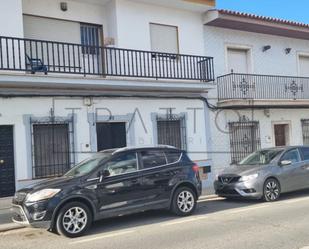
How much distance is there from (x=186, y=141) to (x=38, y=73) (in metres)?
5.99

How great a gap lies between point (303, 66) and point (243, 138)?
527 centimetres

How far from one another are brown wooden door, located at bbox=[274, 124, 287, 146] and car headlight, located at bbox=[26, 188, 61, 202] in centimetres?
1313

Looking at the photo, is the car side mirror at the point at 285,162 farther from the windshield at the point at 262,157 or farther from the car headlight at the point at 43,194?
the car headlight at the point at 43,194

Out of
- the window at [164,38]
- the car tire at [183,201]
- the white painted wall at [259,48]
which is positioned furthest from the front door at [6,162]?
the white painted wall at [259,48]

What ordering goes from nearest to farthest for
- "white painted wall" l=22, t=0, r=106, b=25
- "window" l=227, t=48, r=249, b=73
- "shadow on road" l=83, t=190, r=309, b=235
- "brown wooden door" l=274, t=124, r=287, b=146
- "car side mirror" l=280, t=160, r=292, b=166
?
"shadow on road" l=83, t=190, r=309, b=235 → "car side mirror" l=280, t=160, r=292, b=166 → "white painted wall" l=22, t=0, r=106, b=25 → "window" l=227, t=48, r=249, b=73 → "brown wooden door" l=274, t=124, r=287, b=146

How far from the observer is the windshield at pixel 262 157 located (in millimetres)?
12128

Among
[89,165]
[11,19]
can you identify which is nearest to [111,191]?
[89,165]

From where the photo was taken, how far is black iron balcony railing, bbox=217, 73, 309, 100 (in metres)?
16.9

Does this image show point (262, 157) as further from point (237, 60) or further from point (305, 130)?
point (305, 130)

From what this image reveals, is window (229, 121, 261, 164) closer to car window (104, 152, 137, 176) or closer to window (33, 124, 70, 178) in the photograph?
window (33, 124, 70, 178)

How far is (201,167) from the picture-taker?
52.5 ft

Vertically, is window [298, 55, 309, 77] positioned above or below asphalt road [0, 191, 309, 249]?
above

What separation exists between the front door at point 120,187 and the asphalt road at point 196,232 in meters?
0.43

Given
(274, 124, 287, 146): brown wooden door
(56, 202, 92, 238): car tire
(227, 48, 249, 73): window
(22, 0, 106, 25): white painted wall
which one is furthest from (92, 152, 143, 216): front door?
(274, 124, 287, 146): brown wooden door
